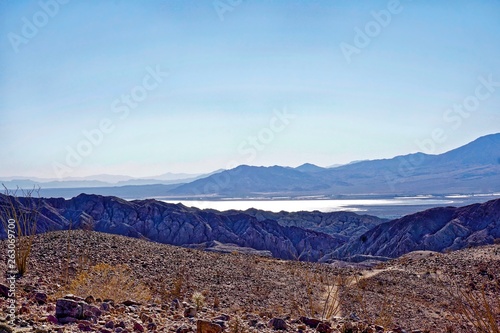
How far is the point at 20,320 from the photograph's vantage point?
5086 millimetres

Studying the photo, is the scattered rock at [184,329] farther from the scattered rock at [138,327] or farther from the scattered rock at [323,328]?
the scattered rock at [323,328]

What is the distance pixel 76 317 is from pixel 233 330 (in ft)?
6.44

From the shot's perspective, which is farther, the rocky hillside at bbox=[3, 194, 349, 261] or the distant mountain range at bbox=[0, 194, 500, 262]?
the rocky hillside at bbox=[3, 194, 349, 261]

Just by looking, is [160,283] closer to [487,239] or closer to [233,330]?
[233,330]

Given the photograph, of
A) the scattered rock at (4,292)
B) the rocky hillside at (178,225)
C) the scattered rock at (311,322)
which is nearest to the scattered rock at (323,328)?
the scattered rock at (311,322)

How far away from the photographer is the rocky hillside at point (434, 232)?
179 ft

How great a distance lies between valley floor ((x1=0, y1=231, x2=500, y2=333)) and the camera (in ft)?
20.7

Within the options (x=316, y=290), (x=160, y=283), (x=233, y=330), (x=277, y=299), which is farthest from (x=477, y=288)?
(x=233, y=330)

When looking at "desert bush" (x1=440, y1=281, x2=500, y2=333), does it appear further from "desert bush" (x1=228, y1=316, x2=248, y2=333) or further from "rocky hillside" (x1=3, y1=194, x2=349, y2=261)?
"rocky hillside" (x1=3, y1=194, x2=349, y2=261)

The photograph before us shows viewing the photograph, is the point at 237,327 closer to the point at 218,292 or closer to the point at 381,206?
the point at 218,292

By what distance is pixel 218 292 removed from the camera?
13.9 meters

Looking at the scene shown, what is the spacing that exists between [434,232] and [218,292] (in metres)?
53.7

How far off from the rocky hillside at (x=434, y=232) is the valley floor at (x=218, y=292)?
3107cm

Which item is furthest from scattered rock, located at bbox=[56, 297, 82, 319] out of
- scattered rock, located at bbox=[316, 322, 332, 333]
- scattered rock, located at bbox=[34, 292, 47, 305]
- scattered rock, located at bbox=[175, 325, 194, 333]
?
scattered rock, located at bbox=[316, 322, 332, 333]
